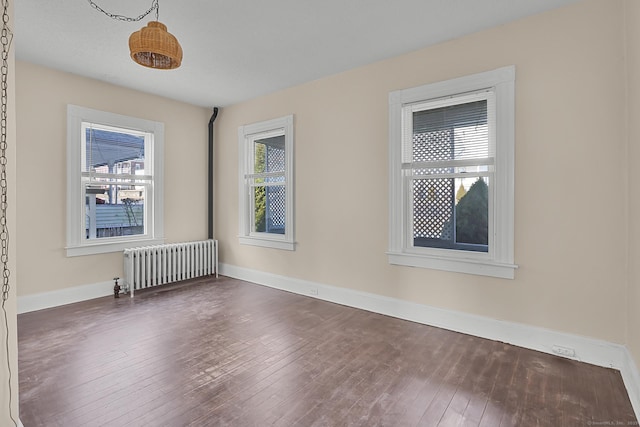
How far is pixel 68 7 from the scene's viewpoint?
A: 105 inches

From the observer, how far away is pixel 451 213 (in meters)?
3.34

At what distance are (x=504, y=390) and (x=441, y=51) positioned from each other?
3.08 metres

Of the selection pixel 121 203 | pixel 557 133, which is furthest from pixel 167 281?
pixel 557 133

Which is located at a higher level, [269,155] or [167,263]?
[269,155]

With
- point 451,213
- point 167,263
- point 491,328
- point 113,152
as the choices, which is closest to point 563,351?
point 491,328

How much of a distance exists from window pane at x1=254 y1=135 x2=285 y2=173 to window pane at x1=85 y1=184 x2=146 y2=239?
1785mm

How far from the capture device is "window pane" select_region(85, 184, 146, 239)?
4.35m

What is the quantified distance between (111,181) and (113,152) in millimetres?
431

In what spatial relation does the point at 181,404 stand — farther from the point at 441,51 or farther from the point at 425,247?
the point at 441,51

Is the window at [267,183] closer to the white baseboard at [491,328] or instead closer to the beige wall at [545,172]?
the white baseboard at [491,328]

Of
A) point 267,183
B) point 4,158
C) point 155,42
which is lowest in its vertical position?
point 4,158

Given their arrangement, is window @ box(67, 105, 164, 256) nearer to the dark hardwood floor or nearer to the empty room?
the empty room

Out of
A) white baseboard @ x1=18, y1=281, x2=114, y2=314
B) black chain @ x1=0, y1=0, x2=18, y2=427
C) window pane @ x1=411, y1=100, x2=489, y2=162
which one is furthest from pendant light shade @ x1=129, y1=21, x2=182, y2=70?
white baseboard @ x1=18, y1=281, x2=114, y2=314

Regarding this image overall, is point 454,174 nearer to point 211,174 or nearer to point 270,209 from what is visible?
point 270,209
